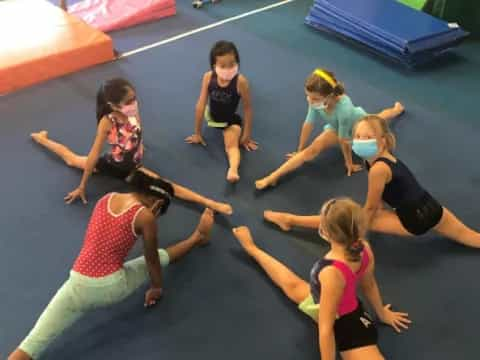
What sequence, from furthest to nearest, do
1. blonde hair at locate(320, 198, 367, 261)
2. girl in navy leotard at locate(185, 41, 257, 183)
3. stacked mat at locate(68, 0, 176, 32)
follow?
1. stacked mat at locate(68, 0, 176, 32)
2. girl in navy leotard at locate(185, 41, 257, 183)
3. blonde hair at locate(320, 198, 367, 261)

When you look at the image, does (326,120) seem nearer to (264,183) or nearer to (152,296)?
(264,183)

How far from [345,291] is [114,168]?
1.75m

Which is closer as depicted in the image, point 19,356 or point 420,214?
point 19,356

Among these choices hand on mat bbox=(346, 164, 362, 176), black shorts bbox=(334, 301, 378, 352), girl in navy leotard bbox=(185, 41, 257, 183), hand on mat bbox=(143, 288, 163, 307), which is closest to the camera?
black shorts bbox=(334, 301, 378, 352)

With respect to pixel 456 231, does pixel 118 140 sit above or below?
above

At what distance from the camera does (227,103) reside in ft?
12.1

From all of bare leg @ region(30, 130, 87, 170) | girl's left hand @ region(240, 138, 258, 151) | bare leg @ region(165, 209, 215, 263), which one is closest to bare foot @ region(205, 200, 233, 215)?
bare leg @ region(165, 209, 215, 263)

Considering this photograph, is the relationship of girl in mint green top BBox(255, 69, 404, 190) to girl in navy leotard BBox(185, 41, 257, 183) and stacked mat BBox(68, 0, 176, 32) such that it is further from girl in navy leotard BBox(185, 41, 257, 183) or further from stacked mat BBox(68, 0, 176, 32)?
stacked mat BBox(68, 0, 176, 32)

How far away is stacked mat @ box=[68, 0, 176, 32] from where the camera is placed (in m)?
5.34

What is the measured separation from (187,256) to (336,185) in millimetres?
1093

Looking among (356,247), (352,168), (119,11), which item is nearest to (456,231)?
(352,168)

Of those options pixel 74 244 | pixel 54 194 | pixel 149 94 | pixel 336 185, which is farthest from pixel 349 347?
pixel 149 94

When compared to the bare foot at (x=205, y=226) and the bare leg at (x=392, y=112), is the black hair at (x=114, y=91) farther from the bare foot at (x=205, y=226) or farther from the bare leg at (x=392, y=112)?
the bare leg at (x=392, y=112)

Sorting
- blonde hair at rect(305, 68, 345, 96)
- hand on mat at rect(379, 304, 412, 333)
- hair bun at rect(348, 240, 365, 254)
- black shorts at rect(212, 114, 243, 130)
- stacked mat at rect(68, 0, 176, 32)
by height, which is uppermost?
blonde hair at rect(305, 68, 345, 96)
